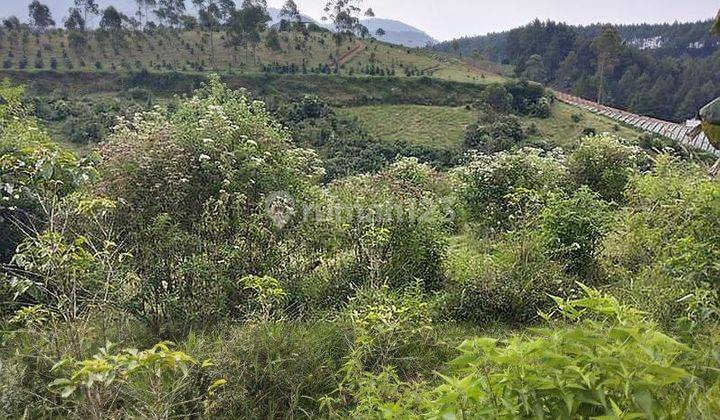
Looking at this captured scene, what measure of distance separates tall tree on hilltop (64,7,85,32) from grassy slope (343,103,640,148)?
77.9 ft

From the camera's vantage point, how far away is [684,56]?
6594 centimetres

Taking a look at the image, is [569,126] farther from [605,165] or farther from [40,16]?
[40,16]

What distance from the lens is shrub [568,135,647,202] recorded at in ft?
25.3

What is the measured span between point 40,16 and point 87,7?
3.65 metres

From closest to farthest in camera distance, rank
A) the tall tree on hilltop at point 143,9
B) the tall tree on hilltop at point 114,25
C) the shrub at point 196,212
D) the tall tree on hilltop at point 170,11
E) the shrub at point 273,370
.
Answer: the shrub at point 273,370 < the shrub at point 196,212 < the tall tree on hilltop at point 114,25 < the tall tree on hilltop at point 143,9 < the tall tree on hilltop at point 170,11

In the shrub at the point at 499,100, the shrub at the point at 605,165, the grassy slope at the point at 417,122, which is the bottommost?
the grassy slope at the point at 417,122

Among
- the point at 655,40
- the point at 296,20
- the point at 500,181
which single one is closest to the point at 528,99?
the point at 296,20

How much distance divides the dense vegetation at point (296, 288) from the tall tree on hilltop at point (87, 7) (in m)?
43.7

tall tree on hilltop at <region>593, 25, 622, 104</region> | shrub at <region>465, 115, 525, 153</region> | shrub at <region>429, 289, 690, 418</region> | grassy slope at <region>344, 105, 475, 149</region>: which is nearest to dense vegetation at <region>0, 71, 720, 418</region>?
shrub at <region>429, 289, 690, 418</region>

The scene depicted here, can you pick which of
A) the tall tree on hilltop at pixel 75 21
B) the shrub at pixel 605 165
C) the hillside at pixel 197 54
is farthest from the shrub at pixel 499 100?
the tall tree on hilltop at pixel 75 21

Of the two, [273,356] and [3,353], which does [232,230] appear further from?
[3,353]

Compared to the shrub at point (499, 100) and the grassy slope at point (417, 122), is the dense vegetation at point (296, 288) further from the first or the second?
the shrub at point (499, 100)

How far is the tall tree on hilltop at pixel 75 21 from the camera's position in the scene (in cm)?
3947

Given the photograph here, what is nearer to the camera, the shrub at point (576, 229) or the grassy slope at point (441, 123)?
the shrub at point (576, 229)
